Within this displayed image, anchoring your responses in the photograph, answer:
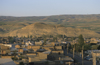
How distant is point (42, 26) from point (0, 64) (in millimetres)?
88703

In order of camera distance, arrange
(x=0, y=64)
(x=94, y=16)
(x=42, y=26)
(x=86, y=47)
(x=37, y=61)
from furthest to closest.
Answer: (x=94, y=16), (x=42, y=26), (x=86, y=47), (x=37, y=61), (x=0, y=64)

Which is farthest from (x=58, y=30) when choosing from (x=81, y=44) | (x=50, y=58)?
(x=50, y=58)

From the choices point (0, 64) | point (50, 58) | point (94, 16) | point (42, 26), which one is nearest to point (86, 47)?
point (50, 58)

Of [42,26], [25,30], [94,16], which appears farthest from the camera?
[94,16]

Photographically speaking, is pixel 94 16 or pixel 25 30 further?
pixel 94 16

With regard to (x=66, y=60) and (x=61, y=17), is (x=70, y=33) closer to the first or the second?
(x=66, y=60)

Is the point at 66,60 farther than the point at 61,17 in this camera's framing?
No

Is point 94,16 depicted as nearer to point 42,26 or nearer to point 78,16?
point 78,16

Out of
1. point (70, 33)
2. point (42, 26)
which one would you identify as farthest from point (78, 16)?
point (70, 33)

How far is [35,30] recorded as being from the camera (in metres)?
97.4

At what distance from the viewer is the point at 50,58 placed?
79.7 ft

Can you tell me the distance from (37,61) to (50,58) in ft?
8.46

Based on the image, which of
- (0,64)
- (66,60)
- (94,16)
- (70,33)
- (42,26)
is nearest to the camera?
(0,64)

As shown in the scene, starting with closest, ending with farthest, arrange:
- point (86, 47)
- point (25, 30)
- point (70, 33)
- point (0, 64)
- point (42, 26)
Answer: point (0, 64) < point (86, 47) < point (70, 33) < point (25, 30) < point (42, 26)
